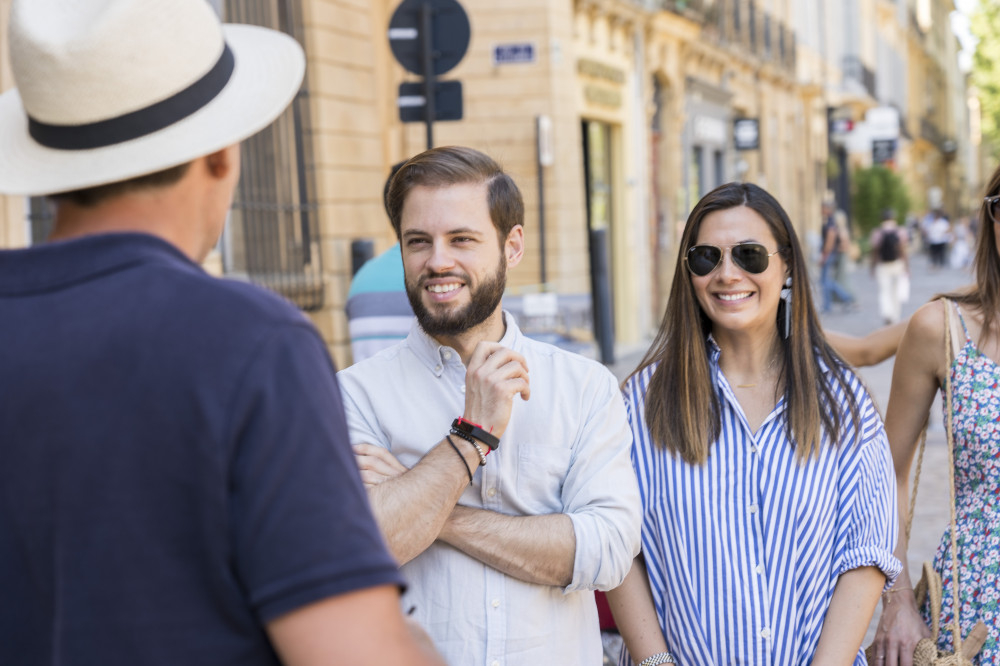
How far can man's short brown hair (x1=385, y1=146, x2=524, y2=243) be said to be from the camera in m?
2.57

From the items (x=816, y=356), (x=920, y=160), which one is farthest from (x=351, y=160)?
(x=920, y=160)

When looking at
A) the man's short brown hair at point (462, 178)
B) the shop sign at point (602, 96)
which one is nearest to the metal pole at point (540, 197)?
the shop sign at point (602, 96)

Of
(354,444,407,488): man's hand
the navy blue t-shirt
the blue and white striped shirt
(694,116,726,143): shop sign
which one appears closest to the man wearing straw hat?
the navy blue t-shirt

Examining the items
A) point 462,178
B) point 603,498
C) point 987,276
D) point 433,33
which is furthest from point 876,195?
point 603,498

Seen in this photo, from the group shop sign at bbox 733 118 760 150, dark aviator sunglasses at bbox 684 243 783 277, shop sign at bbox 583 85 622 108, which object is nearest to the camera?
dark aviator sunglasses at bbox 684 243 783 277

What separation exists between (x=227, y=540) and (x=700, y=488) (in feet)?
5.49

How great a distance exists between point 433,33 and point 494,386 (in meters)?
5.90

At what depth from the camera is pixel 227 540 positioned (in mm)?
1298

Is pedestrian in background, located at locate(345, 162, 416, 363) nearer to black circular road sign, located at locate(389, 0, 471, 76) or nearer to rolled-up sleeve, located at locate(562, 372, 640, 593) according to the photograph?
rolled-up sleeve, located at locate(562, 372, 640, 593)

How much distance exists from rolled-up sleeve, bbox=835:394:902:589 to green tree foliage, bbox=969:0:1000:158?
3240 centimetres

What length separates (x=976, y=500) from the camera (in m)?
2.97

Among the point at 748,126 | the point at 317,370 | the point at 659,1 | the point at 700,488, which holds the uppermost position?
the point at 659,1

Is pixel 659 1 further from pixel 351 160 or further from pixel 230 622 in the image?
pixel 230 622

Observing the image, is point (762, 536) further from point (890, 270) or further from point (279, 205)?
point (890, 270)
